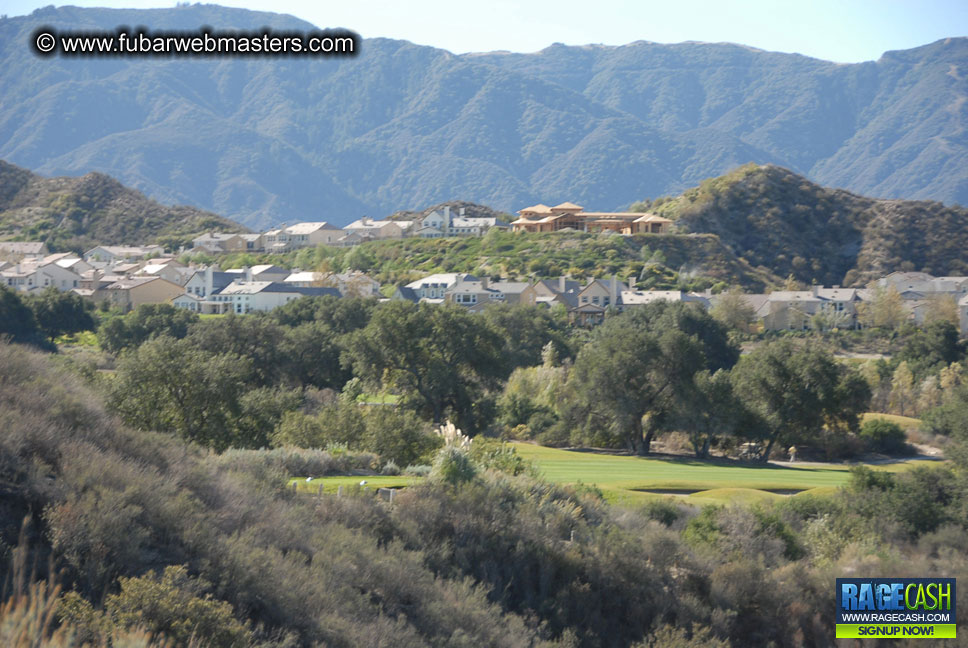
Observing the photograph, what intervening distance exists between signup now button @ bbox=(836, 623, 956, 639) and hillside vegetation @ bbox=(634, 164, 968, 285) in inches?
4279

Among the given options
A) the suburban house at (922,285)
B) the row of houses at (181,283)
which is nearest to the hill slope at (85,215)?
the row of houses at (181,283)

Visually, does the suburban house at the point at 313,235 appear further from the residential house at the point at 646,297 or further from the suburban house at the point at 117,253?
the residential house at the point at 646,297

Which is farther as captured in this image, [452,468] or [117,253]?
[117,253]

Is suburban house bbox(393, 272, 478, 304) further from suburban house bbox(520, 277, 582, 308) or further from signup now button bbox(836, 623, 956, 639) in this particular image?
signup now button bbox(836, 623, 956, 639)

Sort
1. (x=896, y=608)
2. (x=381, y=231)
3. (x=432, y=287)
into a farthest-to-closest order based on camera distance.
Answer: (x=381, y=231) → (x=432, y=287) → (x=896, y=608)

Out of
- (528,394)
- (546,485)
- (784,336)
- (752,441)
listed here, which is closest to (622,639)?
(546,485)

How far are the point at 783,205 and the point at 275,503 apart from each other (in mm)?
132612

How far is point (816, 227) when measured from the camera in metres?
136

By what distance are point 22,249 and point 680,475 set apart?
102 metres

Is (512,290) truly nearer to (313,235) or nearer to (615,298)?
(615,298)

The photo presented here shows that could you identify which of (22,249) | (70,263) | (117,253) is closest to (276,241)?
(117,253)

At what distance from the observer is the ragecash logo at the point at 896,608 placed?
49.5 feet

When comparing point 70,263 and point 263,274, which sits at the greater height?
point 70,263

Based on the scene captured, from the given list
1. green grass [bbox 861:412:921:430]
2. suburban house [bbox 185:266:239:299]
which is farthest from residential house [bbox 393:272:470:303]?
green grass [bbox 861:412:921:430]
